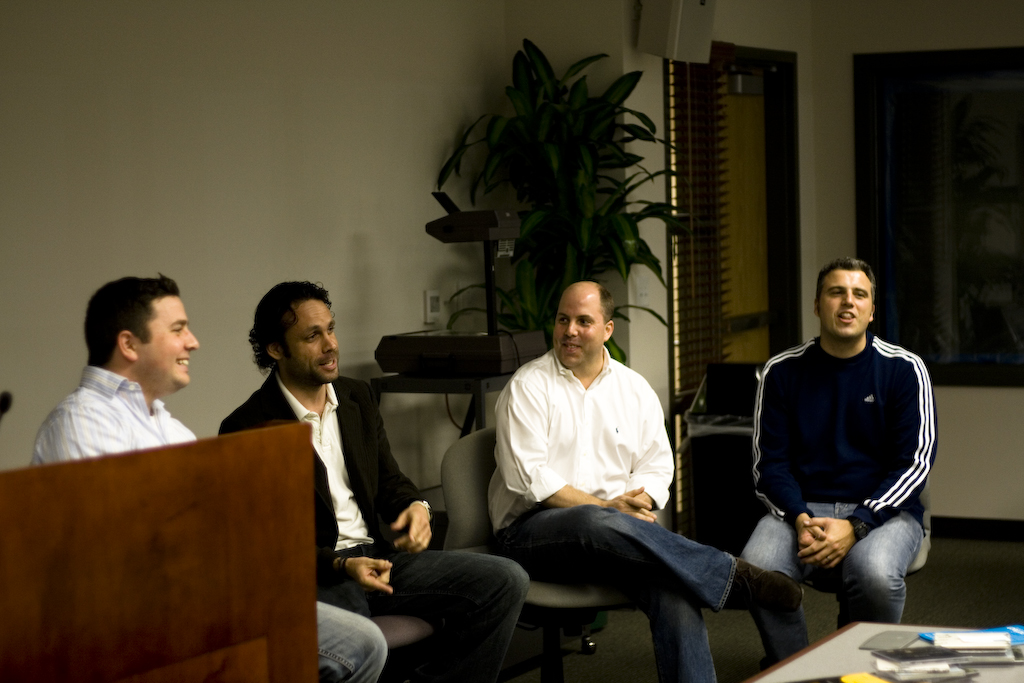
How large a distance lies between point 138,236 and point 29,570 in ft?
6.44

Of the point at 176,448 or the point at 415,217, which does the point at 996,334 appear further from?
the point at 176,448

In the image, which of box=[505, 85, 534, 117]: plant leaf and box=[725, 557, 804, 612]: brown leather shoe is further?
box=[505, 85, 534, 117]: plant leaf

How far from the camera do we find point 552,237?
408 centimetres

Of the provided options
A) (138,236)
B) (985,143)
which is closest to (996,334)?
(985,143)

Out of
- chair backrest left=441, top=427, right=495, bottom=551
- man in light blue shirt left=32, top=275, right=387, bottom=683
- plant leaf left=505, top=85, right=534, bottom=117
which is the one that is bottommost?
chair backrest left=441, top=427, right=495, bottom=551

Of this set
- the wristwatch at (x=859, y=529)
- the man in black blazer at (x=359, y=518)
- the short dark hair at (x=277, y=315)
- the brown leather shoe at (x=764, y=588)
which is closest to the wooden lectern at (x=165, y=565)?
the man in black blazer at (x=359, y=518)

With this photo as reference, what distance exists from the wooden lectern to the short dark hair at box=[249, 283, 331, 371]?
1185 mm

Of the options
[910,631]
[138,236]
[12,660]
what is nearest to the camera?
[12,660]

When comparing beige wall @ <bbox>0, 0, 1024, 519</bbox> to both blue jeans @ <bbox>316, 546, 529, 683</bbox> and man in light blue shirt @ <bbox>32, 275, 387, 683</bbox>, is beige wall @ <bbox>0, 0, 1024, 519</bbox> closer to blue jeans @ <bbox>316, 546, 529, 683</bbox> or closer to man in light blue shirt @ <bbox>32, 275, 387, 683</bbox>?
man in light blue shirt @ <bbox>32, 275, 387, 683</bbox>

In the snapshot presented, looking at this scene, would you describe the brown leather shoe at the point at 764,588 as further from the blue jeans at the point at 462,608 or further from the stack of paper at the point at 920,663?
the stack of paper at the point at 920,663

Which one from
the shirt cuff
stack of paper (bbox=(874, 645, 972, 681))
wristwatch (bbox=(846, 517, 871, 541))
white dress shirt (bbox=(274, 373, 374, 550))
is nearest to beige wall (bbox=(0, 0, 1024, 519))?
white dress shirt (bbox=(274, 373, 374, 550))

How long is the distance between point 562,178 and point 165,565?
9.29 feet

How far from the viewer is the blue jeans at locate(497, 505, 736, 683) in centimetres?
268

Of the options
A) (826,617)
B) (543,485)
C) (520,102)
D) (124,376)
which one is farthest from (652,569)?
(520,102)
